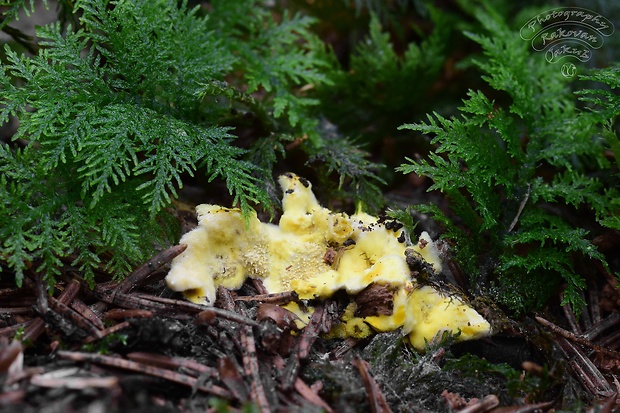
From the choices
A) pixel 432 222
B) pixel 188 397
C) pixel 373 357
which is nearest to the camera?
pixel 188 397

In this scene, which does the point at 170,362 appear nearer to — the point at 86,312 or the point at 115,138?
the point at 86,312

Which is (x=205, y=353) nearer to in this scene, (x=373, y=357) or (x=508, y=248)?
(x=373, y=357)

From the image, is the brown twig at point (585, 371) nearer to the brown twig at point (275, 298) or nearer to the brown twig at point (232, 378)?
the brown twig at point (275, 298)

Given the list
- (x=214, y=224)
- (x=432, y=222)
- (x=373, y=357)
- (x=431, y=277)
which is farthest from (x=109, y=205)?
(x=432, y=222)

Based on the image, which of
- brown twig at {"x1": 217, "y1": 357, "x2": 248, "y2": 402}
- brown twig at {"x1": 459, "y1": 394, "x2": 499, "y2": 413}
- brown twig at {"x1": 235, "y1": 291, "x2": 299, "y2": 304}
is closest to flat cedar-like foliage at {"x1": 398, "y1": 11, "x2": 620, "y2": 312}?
brown twig at {"x1": 459, "y1": 394, "x2": 499, "y2": 413}

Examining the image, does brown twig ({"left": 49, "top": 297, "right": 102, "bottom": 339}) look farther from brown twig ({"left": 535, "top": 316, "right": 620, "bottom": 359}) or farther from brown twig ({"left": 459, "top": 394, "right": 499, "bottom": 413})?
brown twig ({"left": 535, "top": 316, "right": 620, "bottom": 359})
